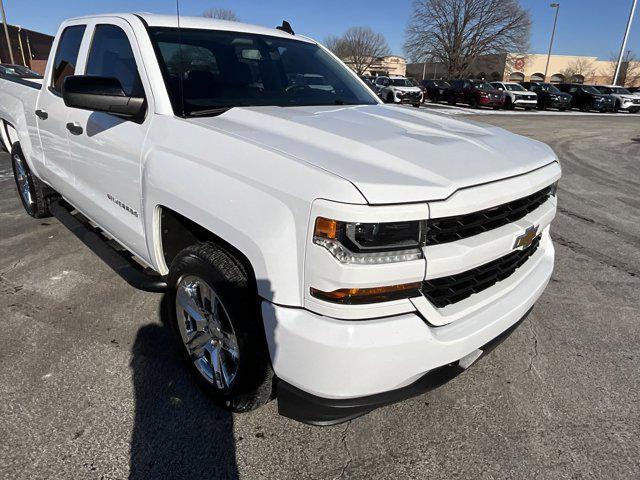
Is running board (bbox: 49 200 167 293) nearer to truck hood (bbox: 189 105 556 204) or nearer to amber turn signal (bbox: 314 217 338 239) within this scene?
truck hood (bbox: 189 105 556 204)

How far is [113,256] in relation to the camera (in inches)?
119

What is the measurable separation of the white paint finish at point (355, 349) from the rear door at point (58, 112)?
2.60m

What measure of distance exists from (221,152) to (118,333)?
5.40 feet

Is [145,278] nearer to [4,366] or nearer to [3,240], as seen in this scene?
[4,366]

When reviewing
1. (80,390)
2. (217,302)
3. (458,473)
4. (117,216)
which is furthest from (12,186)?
(458,473)

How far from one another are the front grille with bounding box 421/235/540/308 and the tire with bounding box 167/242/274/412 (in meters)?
0.72

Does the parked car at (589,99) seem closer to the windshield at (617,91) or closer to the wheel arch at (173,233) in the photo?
the windshield at (617,91)

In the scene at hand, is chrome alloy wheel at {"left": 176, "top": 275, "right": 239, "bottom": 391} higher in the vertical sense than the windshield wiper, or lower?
lower

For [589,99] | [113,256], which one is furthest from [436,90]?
[113,256]

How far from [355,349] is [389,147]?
2.89ft

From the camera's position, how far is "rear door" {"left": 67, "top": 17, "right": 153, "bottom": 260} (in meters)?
2.52

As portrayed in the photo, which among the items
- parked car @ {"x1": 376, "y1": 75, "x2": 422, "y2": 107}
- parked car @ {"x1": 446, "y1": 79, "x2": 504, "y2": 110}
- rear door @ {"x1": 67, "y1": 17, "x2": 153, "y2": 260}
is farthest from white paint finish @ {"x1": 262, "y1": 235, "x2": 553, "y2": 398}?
parked car @ {"x1": 446, "y1": 79, "x2": 504, "y2": 110}

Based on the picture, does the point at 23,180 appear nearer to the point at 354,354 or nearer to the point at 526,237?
the point at 354,354

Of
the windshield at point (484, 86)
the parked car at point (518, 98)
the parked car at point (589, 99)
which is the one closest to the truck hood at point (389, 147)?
the parked car at point (518, 98)
